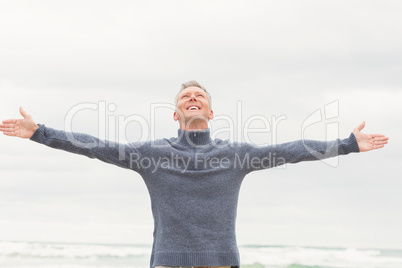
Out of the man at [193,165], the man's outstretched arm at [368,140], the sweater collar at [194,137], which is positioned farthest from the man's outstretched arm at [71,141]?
the man's outstretched arm at [368,140]

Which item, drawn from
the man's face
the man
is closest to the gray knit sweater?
the man

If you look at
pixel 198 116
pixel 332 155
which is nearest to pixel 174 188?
pixel 198 116

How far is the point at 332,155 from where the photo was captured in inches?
209

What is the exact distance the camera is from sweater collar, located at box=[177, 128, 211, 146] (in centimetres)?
526

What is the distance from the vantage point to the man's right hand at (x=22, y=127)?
505 centimetres

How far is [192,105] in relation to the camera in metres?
5.38

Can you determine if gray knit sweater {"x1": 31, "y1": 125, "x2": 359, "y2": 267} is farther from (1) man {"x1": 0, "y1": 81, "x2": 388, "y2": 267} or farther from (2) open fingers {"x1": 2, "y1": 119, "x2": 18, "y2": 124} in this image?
(2) open fingers {"x1": 2, "y1": 119, "x2": 18, "y2": 124}

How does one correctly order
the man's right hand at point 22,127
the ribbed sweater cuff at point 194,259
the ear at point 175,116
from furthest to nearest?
the ear at point 175,116 → the man's right hand at point 22,127 → the ribbed sweater cuff at point 194,259

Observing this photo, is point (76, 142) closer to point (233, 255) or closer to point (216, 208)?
point (216, 208)

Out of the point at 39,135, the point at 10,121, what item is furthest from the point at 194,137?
the point at 10,121

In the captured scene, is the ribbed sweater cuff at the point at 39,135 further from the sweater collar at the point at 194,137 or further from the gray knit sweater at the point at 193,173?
the sweater collar at the point at 194,137

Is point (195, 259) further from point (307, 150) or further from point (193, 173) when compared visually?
point (307, 150)

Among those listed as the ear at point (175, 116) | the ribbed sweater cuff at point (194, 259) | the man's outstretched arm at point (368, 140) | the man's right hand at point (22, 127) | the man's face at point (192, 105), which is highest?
the man's face at point (192, 105)

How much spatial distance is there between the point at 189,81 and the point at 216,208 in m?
1.29
